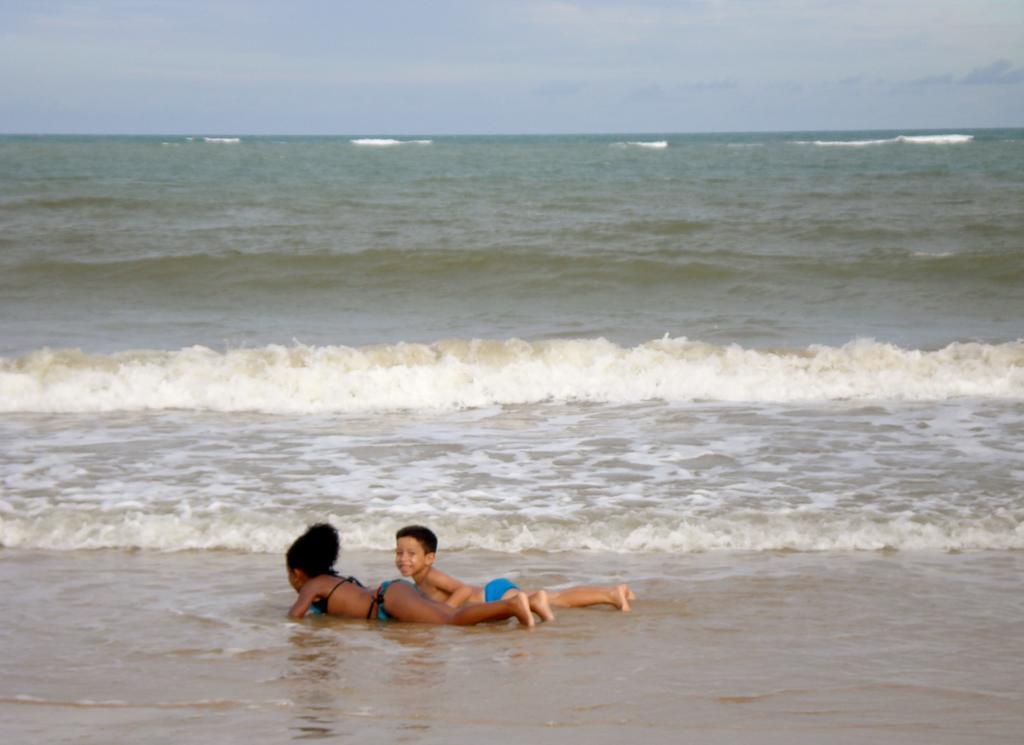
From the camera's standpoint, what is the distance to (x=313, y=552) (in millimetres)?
5496

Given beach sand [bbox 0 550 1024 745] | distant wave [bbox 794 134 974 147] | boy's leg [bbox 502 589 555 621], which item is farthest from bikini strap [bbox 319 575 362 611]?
distant wave [bbox 794 134 974 147]

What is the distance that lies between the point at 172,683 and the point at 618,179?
35.3 meters

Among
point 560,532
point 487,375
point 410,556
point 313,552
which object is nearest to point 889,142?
point 487,375

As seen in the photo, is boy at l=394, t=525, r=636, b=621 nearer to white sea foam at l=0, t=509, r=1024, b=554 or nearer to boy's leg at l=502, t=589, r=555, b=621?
boy's leg at l=502, t=589, r=555, b=621

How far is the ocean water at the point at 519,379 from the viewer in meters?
6.99

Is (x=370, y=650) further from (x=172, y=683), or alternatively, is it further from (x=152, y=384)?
(x=152, y=384)

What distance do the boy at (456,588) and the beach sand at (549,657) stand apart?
97 mm

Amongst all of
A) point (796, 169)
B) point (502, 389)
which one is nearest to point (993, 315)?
point (502, 389)

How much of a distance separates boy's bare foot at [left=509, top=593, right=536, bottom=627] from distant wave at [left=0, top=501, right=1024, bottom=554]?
136cm

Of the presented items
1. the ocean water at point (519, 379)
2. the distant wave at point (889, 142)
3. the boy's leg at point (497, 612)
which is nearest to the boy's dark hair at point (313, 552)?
the boy's leg at point (497, 612)

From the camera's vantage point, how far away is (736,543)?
21.3 feet

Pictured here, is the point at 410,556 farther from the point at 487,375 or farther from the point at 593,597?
the point at 487,375

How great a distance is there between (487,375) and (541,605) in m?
6.32

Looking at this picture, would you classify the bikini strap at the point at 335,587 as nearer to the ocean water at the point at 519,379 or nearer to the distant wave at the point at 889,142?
the ocean water at the point at 519,379
